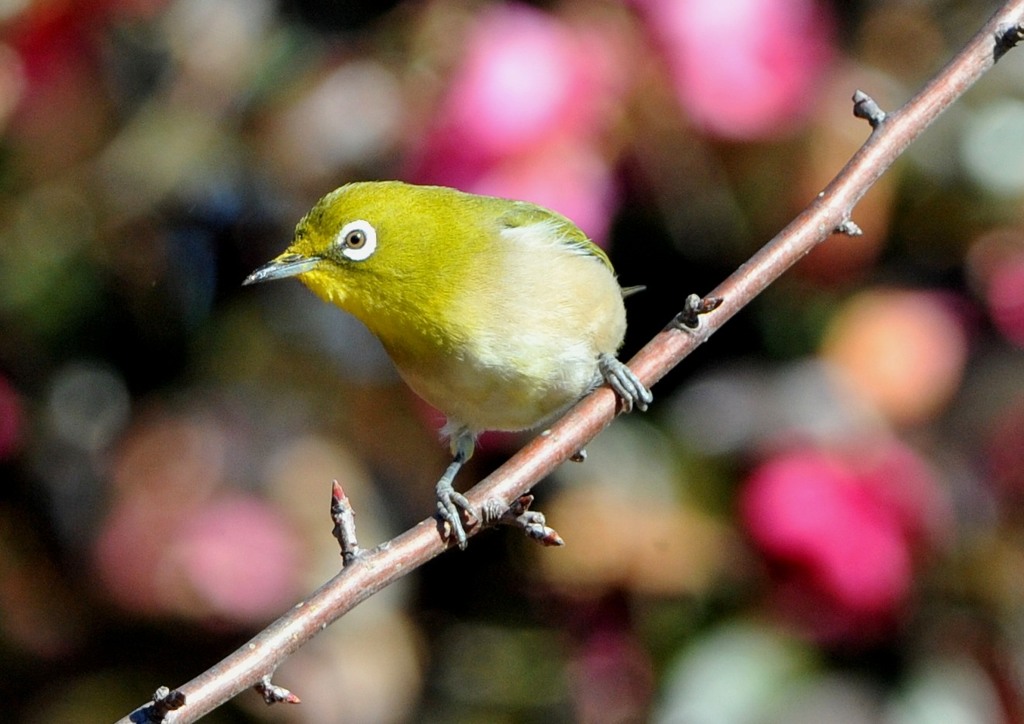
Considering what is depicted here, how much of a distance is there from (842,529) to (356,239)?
1.35m

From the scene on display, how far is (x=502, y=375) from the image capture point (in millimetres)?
2844

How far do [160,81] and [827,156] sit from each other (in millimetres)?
1861

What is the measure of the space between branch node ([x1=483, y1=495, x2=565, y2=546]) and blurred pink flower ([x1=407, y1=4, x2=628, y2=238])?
1.22m

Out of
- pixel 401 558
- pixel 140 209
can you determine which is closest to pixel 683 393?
pixel 140 209

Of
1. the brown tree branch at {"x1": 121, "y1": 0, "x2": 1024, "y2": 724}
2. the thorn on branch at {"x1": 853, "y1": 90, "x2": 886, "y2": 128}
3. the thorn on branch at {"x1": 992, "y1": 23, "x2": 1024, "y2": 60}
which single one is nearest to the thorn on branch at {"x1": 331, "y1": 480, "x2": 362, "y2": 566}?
the brown tree branch at {"x1": 121, "y1": 0, "x2": 1024, "y2": 724}

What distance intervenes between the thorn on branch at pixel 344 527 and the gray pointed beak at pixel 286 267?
610mm

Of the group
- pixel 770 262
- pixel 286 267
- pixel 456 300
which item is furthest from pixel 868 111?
pixel 286 267

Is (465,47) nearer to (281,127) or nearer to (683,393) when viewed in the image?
(281,127)

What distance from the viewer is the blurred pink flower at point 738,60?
3.48 meters

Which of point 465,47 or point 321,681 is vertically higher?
point 465,47

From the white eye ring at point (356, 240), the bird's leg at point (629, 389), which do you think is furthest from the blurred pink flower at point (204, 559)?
the bird's leg at point (629, 389)

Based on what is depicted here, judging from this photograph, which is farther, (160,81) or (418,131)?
(160,81)

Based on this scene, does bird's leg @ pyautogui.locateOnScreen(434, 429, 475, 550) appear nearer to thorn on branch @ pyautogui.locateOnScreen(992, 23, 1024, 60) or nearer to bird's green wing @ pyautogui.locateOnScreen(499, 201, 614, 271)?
bird's green wing @ pyautogui.locateOnScreen(499, 201, 614, 271)

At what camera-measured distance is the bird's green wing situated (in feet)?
10.4
